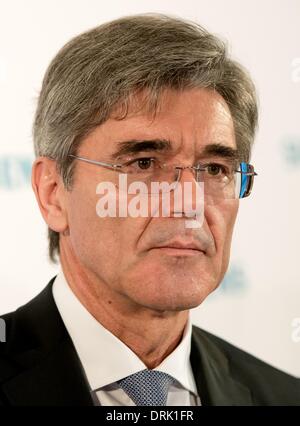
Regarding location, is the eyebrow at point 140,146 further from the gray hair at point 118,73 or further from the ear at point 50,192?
the ear at point 50,192

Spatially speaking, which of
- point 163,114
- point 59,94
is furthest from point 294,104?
point 59,94

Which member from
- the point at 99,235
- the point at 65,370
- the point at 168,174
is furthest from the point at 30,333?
the point at 168,174

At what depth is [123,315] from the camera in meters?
1.74

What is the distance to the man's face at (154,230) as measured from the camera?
1.63 meters

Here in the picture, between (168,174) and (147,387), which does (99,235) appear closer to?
(168,174)

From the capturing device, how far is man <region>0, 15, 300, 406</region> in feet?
5.36

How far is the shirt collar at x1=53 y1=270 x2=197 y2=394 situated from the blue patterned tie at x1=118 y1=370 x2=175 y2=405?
2 cm

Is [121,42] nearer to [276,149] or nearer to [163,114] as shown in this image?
[163,114]

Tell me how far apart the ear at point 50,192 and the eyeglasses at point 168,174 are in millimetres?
86

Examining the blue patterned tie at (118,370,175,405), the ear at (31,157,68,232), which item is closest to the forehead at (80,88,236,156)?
the ear at (31,157,68,232)

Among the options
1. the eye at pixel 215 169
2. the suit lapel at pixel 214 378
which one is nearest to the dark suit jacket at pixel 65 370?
the suit lapel at pixel 214 378

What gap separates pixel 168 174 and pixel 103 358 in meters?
0.44

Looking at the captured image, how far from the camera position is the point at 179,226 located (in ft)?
5.33

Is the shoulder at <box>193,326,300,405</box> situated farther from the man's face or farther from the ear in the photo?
the ear
